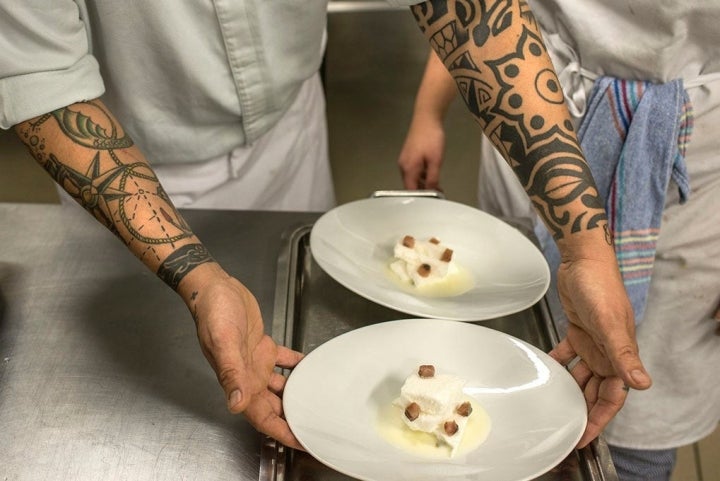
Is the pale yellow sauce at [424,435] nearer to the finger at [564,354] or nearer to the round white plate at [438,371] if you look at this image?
the round white plate at [438,371]

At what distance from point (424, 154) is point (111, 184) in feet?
1.99

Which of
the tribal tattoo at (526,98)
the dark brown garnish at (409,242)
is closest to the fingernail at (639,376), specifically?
the tribal tattoo at (526,98)

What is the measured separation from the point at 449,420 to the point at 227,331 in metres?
0.25

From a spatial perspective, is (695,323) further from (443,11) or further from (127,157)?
(127,157)

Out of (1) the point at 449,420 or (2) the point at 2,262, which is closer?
(1) the point at 449,420

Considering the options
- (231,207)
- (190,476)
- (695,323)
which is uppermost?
(190,476)

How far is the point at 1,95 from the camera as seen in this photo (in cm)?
87

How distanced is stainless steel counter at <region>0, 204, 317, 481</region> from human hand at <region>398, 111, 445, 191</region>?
0.94 feet

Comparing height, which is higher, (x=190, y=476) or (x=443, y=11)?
(x=443, y=11)

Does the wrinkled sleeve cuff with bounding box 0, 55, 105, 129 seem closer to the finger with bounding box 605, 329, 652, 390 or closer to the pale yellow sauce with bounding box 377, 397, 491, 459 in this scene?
the pale yellow sauce with bounding box 377, 397, 491, 459

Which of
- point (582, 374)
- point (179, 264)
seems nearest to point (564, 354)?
point (582, 374)

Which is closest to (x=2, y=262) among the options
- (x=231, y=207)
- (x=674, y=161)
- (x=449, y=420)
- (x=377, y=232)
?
(x=231, y=207)

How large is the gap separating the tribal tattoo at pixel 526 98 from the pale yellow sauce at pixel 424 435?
280 millimetres

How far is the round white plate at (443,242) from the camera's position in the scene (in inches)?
37.5
